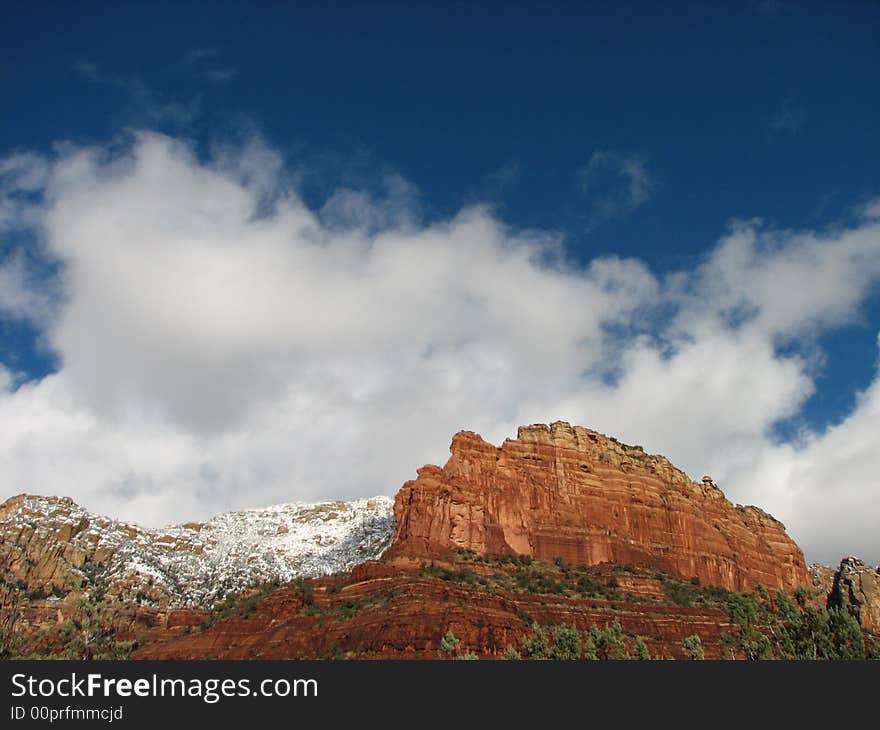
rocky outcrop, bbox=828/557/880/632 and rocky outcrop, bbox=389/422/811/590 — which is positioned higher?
rocky outcrop, bbox=389/422/811/590

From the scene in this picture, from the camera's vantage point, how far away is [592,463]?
141125mm

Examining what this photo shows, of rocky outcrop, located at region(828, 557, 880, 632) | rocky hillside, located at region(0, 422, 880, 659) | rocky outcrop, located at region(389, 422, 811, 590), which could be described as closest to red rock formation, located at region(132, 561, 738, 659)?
rocky hillside, located at region(0, 422, 880, 659)

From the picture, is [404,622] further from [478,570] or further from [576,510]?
[576,510]

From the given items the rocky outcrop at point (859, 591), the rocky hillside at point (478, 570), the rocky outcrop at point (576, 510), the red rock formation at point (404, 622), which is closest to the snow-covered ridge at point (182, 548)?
the rocky hillside at point (478, 570)

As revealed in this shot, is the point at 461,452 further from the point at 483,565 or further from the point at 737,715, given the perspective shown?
the point at 737,715

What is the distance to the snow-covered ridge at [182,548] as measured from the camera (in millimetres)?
136250

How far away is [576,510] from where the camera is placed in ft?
436

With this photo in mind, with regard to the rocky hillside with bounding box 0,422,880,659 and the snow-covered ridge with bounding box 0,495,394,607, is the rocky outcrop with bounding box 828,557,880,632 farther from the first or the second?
the snow-covered ridge with bounding box 0,495,394,607

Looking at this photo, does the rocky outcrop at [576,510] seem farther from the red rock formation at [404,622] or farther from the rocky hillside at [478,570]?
the red rock formation at [404,622]

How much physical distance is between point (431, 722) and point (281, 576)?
11521 centimetres

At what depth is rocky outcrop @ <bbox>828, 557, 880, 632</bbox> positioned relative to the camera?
15862 cm

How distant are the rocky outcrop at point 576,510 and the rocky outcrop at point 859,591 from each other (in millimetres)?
14836

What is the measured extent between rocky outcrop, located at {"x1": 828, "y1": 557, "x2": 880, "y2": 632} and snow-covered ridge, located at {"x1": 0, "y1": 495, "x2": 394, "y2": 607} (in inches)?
3880

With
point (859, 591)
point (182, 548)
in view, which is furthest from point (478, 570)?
point (859, 591)
